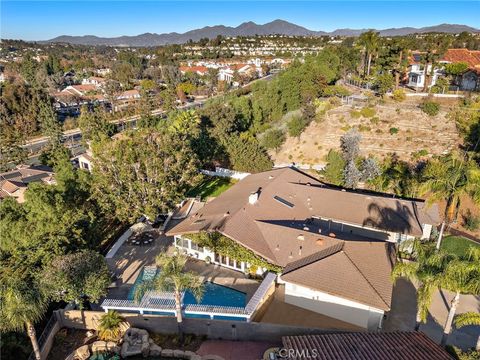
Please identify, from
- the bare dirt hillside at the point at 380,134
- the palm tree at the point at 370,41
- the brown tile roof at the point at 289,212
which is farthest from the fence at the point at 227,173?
the palm tree at the point at 370,41

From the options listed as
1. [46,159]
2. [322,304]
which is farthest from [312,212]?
[46,159]

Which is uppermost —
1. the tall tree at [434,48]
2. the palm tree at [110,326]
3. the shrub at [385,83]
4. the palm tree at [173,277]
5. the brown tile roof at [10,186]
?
the tall tree at [434,48]

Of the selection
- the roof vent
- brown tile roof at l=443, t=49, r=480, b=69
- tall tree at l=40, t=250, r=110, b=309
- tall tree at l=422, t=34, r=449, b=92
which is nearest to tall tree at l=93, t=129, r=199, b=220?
the roof vent

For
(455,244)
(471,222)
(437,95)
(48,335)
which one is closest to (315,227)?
(455,244)

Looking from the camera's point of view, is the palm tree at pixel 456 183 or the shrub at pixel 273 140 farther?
the shrub at pixel 273 140

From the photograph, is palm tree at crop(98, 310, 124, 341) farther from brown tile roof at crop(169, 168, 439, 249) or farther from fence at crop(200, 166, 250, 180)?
fence at crop(200, 166, 250, 180)

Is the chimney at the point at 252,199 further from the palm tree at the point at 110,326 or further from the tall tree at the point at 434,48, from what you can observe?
the tall tree at the point at 434,48
